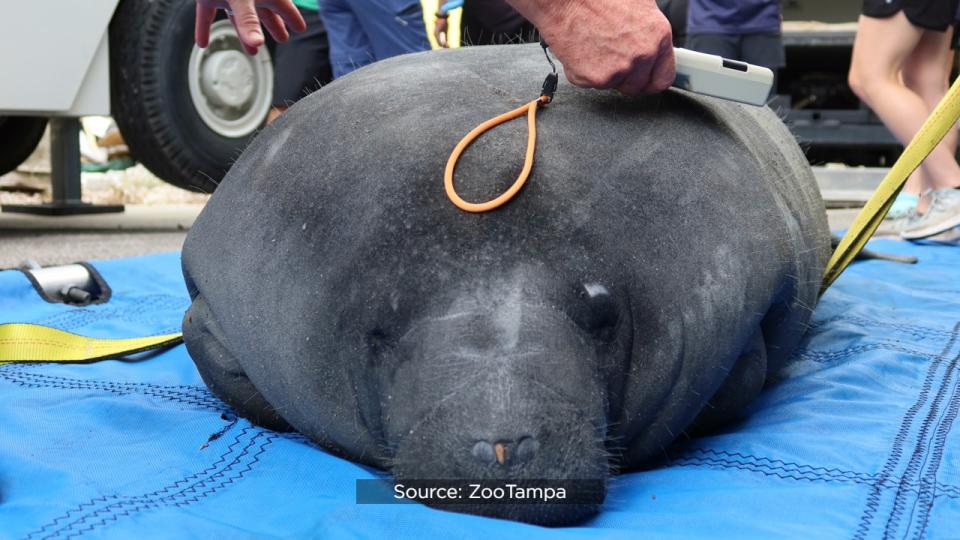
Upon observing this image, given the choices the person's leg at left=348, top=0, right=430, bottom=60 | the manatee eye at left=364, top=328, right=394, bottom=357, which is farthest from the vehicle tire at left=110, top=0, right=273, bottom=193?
the manatee eye at left=364, top=328, right=394, bottom=357

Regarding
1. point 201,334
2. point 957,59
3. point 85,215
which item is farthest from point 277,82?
point 957,59

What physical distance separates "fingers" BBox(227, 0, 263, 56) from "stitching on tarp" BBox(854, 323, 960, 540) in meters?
1.42

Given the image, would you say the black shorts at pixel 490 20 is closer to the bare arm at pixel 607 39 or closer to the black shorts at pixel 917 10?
Result: the black shorts at pixel 917 10

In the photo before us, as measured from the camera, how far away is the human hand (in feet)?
7.17

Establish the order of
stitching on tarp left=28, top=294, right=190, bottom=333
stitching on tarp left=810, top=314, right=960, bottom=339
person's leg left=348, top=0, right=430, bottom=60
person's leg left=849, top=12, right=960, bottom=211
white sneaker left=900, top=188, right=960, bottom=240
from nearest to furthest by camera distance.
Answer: stitching on tarp left=810, top=314, right=960, bottom=339 → stitching on tarp left=28, top=294, right=190, bottom=333 → person's leg left=348, top=0, right=430, bottom=60 → white sneaker left=900, top=188, right=960, bottom=240 → person's leg left=849, top=12, right=960, bottom=211

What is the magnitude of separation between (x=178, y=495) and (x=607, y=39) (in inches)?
38.5

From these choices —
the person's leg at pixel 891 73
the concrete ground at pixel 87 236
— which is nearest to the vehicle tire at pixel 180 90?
the concrete ground at pixel 87 236

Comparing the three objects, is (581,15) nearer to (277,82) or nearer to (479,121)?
(479,121)

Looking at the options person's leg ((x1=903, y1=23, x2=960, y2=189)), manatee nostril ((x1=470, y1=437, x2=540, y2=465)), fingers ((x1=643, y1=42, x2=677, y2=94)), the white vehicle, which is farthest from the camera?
person's leg ((x1=903, y1=23, x2=960, y2=189))

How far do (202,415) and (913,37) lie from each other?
4.03m

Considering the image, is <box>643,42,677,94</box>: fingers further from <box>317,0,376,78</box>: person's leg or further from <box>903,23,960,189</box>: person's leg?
<box>903,23,960,189</box>: person's leg

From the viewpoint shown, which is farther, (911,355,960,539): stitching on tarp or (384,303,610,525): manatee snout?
(911,355,960,539): stitching on tarp

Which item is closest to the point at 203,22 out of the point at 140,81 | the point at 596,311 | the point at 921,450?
the point at 596,311

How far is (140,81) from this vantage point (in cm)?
557
